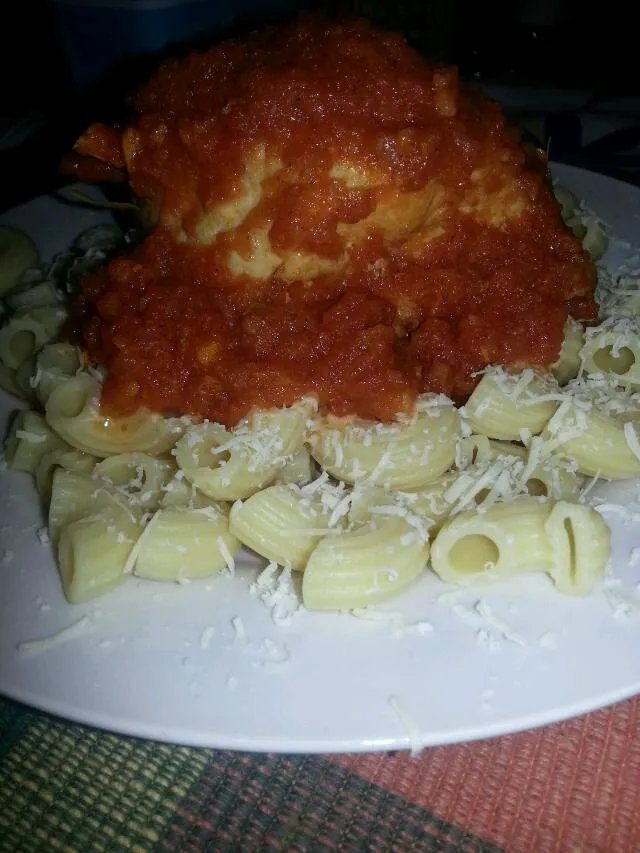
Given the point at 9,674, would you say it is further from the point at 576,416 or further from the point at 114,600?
the point at 576,416

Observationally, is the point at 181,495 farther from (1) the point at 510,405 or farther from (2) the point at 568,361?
(2) the point at 568,361

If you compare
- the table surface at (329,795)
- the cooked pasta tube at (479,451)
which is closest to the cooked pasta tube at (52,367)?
the table surface at (329,795)

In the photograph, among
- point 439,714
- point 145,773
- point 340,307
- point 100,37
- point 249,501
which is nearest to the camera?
point 439,714

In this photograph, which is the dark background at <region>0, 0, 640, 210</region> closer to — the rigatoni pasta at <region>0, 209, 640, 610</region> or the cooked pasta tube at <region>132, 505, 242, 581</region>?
the rigatoni pasta at <region>0, 209, 640, 610</region>

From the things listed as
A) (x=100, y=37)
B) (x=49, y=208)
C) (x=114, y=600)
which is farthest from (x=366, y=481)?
(x=100, y=37)

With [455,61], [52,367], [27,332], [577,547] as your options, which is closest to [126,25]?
[455,61]

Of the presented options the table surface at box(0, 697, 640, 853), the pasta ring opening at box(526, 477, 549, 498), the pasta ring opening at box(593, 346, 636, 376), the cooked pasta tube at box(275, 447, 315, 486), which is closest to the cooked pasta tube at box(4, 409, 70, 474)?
the cooked pasta tube at box(275, 447, 315, 486)
